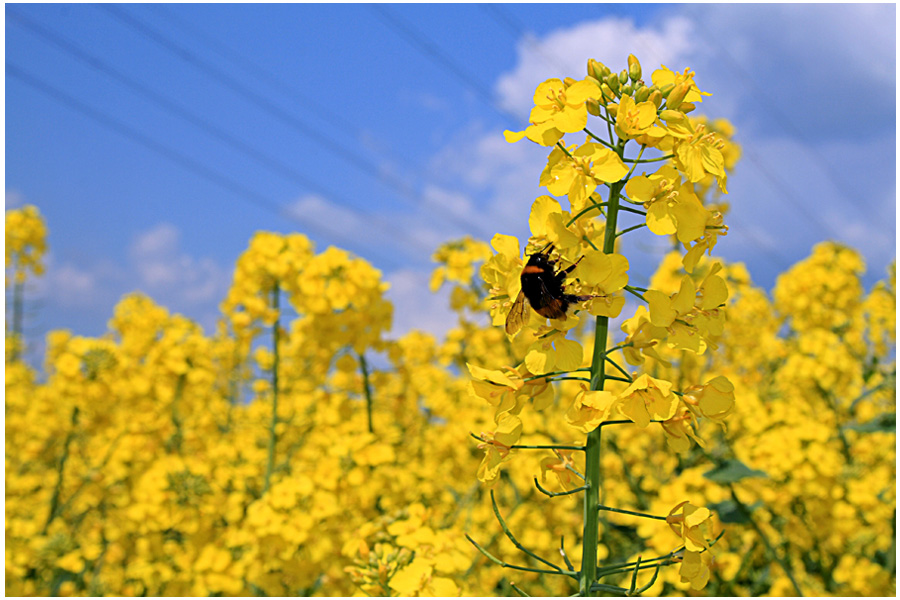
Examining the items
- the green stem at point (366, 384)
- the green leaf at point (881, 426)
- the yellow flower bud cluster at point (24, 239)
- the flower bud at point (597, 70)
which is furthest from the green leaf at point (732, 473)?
the yellow flower bud cluster at point (24, 239)

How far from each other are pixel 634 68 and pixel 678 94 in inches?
3.7

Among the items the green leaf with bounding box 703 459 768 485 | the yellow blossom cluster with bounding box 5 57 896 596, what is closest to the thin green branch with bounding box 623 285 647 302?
the yellow blossom cluster with bounding box 5 57 896 596

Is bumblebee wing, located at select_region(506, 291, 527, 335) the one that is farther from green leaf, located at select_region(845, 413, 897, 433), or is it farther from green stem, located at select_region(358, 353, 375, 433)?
green leaf, located at select_region(845, 413, 897, 433)

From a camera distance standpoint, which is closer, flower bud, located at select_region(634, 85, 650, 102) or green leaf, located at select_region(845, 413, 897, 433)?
flower bud, located at select_region(634, 85, 650, 102)

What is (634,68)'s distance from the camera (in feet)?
3.91

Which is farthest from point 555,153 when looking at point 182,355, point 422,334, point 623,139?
point 422,334

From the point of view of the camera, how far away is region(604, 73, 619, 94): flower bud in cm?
116

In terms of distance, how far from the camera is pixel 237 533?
2760mm

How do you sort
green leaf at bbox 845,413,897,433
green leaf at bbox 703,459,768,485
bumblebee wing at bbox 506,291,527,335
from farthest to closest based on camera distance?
green leaf at bbox 845,413,897,433 → green leaf at bbox 703,459,768,485 → bumblebee wing at bbox 506,291,527,335

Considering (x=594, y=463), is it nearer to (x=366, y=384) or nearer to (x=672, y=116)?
(x=672, y=116)

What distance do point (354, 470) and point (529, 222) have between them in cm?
183

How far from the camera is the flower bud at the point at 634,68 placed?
1.19 meters

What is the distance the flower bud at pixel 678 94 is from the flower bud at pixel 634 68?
68 mm

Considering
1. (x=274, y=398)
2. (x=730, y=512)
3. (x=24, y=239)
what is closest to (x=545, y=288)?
(x=730, y=512)
